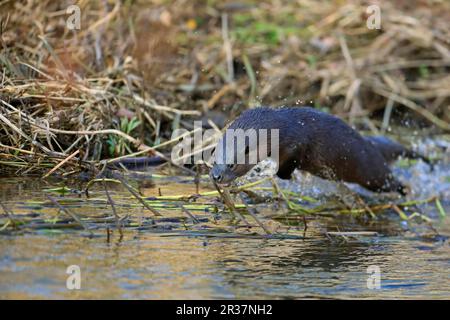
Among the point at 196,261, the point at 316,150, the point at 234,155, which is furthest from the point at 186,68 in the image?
the point at 196,261

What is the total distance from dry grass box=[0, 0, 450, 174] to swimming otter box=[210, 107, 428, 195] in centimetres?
38

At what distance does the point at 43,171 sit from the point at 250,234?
86cm

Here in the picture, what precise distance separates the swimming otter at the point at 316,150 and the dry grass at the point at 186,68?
0.38 metres

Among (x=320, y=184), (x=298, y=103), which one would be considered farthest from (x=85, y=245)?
(x=298, y=103)

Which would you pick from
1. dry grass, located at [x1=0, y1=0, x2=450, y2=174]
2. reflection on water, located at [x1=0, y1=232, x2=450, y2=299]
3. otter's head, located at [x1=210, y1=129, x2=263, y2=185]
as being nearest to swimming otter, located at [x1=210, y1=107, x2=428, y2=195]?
otter's head, located at [x1=210, y1=129, x2=263, y2=185]

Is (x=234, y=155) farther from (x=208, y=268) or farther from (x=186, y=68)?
(x=186, y=68)

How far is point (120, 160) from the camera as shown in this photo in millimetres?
3547

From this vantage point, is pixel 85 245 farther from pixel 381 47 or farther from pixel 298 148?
pixel 381 47

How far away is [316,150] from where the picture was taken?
12.6 feet

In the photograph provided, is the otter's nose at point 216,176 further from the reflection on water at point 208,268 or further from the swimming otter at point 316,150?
the reflection on water at point 208,268

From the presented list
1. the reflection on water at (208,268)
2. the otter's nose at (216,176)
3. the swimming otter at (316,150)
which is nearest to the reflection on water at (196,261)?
the reflection on water at (208,268)

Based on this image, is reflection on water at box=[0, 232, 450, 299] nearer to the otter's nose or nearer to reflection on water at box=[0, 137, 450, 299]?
reflection on water at box=[0, 137, 450, 299]

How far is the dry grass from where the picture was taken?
364 centimetres

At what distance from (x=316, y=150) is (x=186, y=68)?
5.55ft
